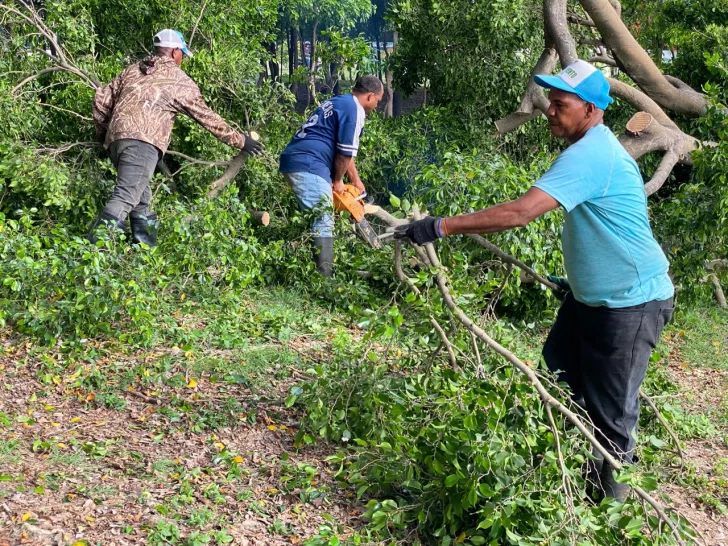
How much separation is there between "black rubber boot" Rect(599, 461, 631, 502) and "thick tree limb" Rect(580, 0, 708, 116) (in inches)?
205

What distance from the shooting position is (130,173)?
20.9 ft

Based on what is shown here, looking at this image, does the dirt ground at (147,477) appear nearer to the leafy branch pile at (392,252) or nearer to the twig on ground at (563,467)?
the leafy branch pile at (392,252)

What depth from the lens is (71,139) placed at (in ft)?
24.8

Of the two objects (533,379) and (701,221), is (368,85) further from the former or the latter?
(533,379)

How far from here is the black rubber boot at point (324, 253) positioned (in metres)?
6.46

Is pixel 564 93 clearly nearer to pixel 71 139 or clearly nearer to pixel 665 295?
pixel 665 295

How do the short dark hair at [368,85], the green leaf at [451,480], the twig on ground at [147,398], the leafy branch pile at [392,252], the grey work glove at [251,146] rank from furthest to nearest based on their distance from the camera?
the grey work glove at [251,146] → the short dark hair at [368,85] → the twig on ground at [147,398] → the leafy branch pile at [392,252] → the green leaf at [451,480]

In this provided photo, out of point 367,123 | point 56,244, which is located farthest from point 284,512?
point 367,123

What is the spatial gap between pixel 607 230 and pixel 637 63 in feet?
16.8

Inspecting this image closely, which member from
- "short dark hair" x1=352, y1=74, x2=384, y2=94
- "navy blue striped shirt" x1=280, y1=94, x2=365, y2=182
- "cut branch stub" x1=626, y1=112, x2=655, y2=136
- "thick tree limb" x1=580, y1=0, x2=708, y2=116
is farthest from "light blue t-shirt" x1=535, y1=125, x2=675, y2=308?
"thick tree limb" x1=580, y1=0, x2=708, y2=116

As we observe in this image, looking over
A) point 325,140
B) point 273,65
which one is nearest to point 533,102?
point 325,140

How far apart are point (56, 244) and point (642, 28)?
762 centimetres

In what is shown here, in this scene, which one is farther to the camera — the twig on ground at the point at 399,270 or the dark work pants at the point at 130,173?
the dark work pants at the point at 130,173

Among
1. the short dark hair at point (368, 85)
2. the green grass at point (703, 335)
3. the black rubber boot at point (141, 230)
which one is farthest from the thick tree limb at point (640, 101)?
the black rubber boot at point (141, 230)
